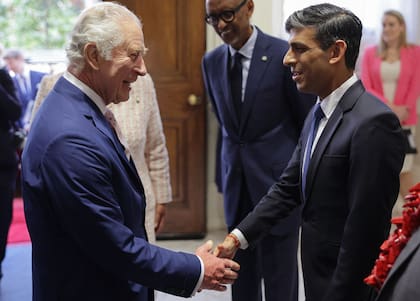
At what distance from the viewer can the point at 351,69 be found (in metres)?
1.44

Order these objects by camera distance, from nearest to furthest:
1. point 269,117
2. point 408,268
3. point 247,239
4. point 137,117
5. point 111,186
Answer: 1. point 408,268
2. point 111,186
3. point 247,239
4. point 137,117
5. point 269,117

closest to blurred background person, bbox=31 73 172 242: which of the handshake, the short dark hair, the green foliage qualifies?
the handshake

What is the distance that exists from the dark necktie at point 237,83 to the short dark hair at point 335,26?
2.52 ft

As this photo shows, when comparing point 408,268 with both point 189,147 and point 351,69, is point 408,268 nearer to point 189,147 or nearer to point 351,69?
point 351,69

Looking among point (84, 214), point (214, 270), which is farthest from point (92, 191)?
point (214, 270)

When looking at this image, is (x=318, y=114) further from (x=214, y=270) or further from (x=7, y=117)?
(x=7, y=117)

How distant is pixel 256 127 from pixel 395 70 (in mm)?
2230

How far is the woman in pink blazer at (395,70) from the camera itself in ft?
13.0

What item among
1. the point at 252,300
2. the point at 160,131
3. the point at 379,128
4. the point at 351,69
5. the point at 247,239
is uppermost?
the point at 351,69

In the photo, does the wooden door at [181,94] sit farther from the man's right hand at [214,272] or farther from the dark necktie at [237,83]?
the man's right hand at [214,272]

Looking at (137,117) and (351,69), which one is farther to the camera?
(137,117)

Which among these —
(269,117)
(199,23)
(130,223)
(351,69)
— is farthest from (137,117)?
(199,23)

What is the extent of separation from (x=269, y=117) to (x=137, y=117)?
1.73 feet

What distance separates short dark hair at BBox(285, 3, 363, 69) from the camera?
1.39 metres
